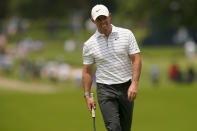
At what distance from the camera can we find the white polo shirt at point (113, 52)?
9.44 m

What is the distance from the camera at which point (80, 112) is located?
1051 inches

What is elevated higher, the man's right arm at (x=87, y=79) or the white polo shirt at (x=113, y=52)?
the white polo shirt at (x=113, y=52)

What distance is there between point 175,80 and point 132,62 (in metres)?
32.1

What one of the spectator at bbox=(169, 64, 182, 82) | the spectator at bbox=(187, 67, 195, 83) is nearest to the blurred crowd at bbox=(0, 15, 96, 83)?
the spectator at bbox=(169, 64, 182, 82)

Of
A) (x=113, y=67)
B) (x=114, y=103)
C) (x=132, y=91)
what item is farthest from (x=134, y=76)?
(x=114, y=103)

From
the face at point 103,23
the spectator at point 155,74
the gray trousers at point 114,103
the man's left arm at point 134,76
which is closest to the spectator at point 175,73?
the spectator at point 155,74

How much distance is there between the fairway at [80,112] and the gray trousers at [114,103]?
Result: 8.64 meters

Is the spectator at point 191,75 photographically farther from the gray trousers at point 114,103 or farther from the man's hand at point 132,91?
the man's hand at point 132,91

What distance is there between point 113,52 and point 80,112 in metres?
17.4

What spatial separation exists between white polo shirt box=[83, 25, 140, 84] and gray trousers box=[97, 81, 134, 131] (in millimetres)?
105

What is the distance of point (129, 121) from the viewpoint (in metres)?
9.82

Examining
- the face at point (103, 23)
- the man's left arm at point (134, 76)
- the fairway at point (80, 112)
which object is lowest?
the fairway at point (80, 112)

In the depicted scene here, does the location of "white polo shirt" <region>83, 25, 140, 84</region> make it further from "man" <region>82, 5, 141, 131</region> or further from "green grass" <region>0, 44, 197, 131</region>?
"green grass" <region>0, 44, 197, 131</region>

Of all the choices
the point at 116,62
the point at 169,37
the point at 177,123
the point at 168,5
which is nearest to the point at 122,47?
the point at 116,62
